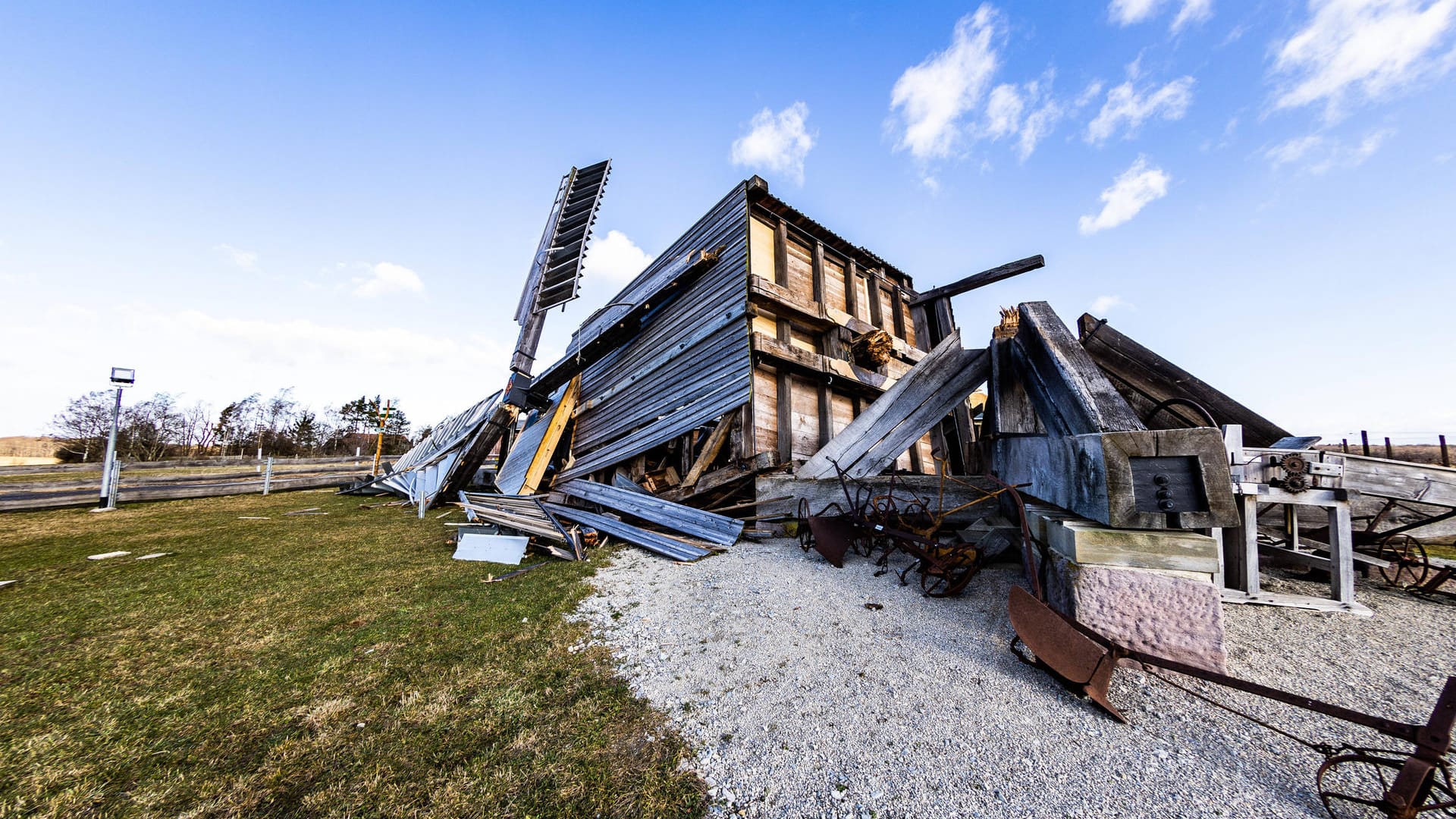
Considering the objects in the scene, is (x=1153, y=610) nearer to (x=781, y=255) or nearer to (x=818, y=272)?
(x=781, y=255)

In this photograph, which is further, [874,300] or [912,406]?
[874,300]

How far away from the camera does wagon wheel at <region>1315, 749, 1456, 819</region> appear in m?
1.61

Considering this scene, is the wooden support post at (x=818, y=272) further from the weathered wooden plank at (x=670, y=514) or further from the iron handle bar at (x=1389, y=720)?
the iron handle bar at (x=1389, y=720)

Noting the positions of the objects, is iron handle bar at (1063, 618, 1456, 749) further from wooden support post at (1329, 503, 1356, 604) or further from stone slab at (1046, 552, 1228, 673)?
wooden support post at (1329, 503, 1356, 604)

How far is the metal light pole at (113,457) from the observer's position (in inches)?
432

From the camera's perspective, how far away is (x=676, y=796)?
1988 mm

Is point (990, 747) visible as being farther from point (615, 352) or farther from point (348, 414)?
point (348, 414)

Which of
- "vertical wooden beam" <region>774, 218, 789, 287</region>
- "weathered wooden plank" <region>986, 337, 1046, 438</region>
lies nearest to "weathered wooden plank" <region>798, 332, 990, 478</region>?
"weathered wooden plank" <region>986, 337, 1046, 438</region>

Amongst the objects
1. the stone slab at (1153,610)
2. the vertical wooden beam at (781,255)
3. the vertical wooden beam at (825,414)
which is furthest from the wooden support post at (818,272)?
the stone slab at (1153,610)

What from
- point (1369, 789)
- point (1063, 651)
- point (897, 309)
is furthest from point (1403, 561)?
point (897, 309)

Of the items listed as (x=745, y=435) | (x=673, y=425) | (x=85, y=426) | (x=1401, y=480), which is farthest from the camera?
(x=85, y=426)

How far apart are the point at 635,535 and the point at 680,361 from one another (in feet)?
15.2

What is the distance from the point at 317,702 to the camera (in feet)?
8.79

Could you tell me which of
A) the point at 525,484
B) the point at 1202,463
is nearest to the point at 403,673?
the point at 1202,463
